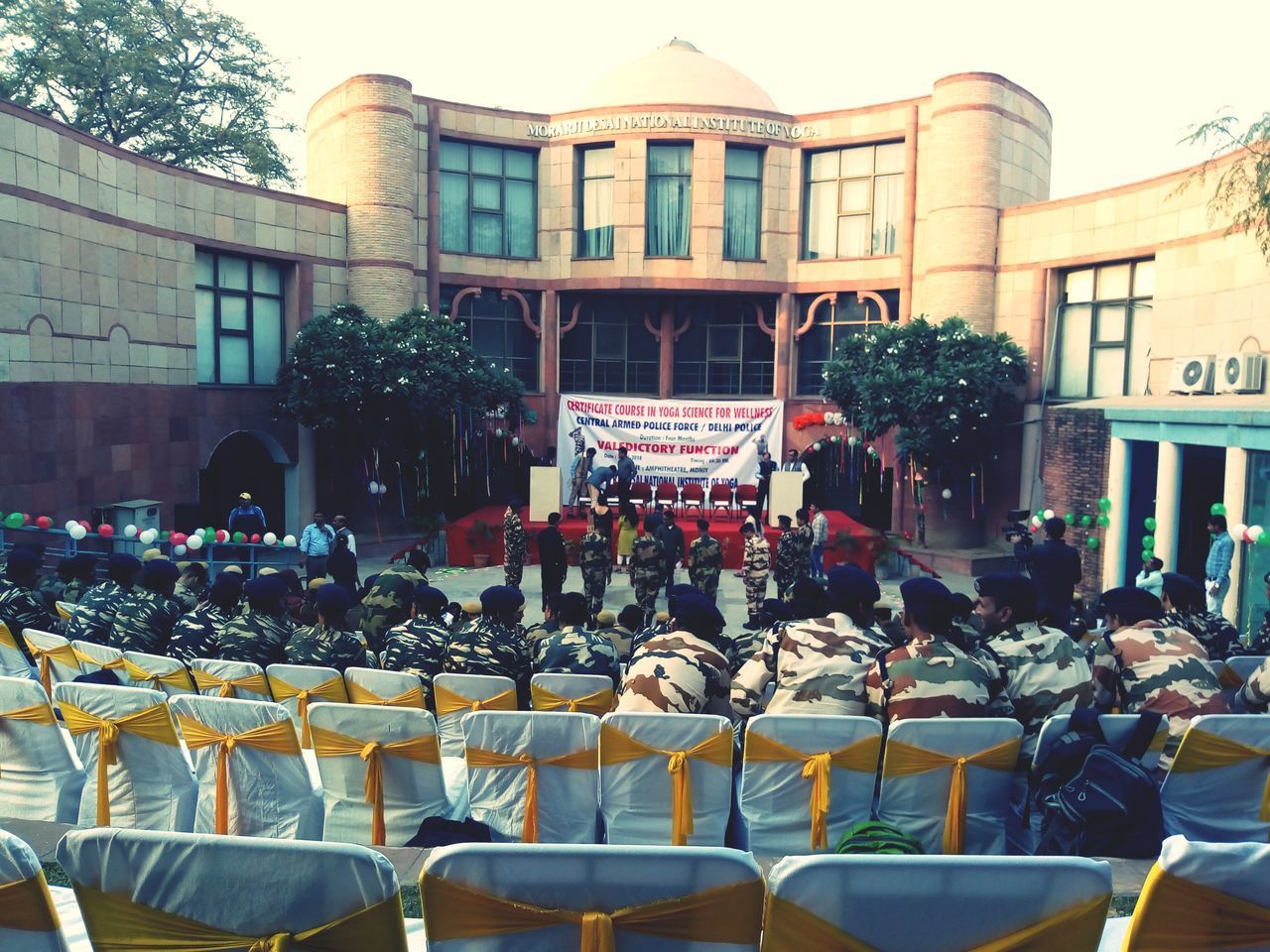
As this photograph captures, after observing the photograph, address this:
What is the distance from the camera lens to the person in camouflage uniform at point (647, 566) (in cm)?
1374

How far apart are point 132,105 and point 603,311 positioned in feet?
49.8

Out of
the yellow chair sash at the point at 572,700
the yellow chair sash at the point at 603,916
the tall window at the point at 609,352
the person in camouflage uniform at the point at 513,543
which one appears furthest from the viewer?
the tall window at the point at 609,352

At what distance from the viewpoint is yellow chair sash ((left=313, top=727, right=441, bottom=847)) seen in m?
4.80

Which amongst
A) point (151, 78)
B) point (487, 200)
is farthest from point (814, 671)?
point (151, 78)

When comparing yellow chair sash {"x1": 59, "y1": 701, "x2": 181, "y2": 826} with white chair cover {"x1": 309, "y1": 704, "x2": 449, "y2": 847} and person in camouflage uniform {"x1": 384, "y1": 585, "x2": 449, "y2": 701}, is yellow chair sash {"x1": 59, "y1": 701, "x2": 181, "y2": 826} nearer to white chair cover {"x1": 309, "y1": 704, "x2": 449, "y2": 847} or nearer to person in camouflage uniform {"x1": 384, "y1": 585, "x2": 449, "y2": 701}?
white chair cover {"x1": 309, "y1": 704, "x2": 449, "y2": 847}

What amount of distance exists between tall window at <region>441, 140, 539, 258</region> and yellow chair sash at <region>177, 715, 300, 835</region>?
63.1 feet

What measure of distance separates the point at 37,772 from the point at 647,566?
928 centimetres

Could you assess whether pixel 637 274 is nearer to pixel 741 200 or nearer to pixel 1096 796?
pixel 741 200

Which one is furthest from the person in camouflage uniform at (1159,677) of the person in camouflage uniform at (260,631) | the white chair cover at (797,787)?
the person in camouflage uniform at (260,631)

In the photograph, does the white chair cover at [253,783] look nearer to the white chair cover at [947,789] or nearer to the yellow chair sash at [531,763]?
the yellow chair sash at [531,763]

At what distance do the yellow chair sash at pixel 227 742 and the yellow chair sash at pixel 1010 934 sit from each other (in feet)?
9.59

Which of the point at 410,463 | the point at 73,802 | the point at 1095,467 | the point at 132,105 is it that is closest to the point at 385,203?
the point at 410,463

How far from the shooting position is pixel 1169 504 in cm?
1394

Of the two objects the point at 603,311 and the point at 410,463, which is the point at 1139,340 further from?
the point at 410,463
